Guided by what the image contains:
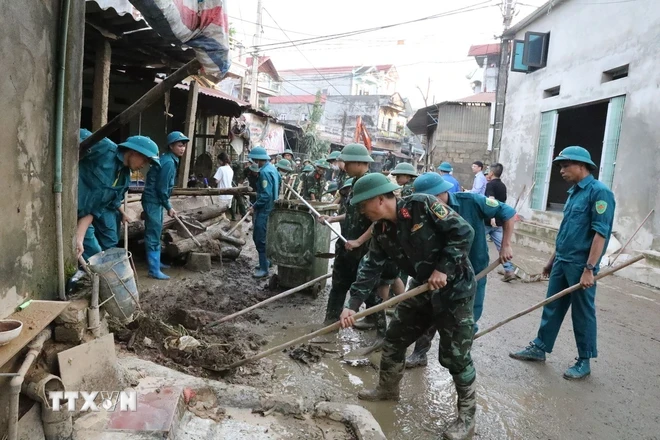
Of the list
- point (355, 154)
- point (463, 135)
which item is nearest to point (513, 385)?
point (355, 154)

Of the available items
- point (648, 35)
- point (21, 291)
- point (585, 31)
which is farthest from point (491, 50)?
point (21, 291)

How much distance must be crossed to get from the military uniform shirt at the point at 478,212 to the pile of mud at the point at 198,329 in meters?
2.09

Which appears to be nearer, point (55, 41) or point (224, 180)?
point (55, 41)

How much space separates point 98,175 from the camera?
3.55 meters

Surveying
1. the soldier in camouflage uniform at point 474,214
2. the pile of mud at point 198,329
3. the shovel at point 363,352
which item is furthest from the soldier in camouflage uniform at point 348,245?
the pile of mud at point 198,329

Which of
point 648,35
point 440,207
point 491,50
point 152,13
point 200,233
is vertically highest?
point 491,50

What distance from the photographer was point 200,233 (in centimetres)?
695

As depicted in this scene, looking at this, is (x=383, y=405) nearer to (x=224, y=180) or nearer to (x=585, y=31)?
(x=224, y=180)

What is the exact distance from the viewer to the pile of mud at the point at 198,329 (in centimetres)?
341

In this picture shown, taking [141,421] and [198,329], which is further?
[198,329]

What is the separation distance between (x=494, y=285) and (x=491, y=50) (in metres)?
26.8

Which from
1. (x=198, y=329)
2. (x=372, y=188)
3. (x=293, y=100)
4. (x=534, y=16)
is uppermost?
(x=293, y=100)

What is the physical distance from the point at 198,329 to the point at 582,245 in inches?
142

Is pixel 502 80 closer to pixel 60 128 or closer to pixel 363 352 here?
pixel 363 352
